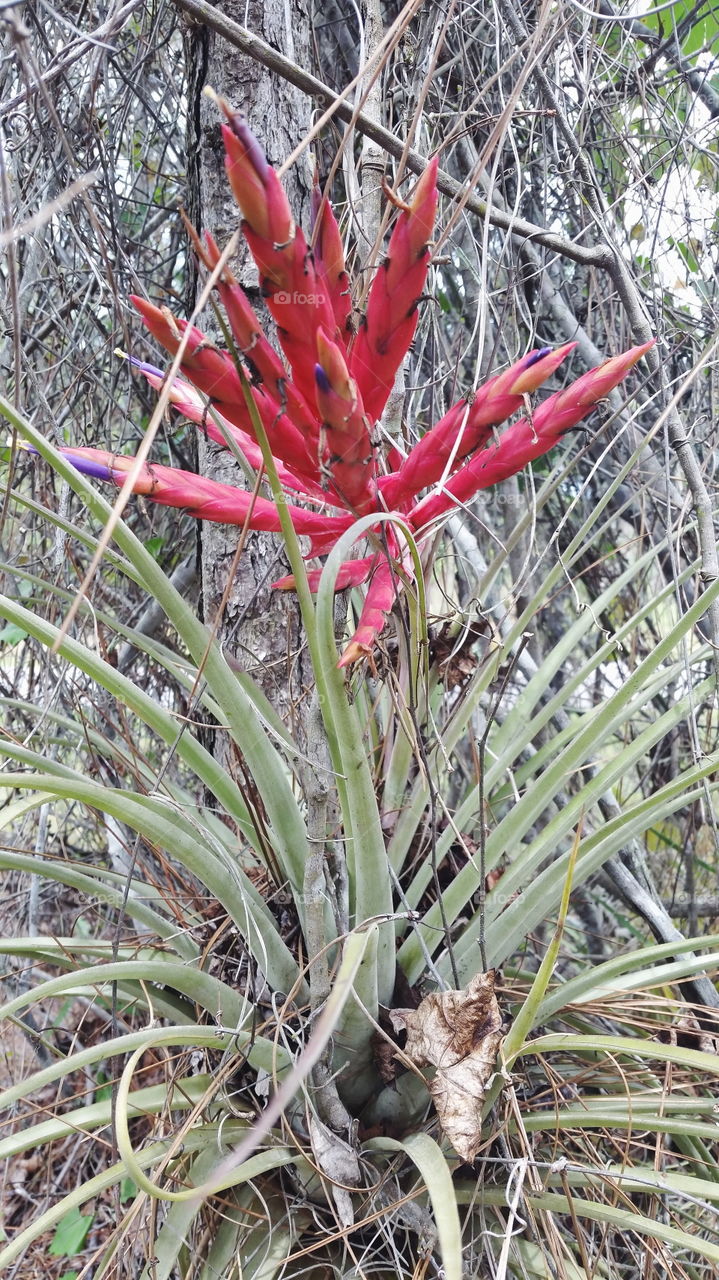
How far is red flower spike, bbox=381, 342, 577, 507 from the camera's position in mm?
512

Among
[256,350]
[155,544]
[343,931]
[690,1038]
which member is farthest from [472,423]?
[155,544]

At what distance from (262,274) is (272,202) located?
4 centimetres

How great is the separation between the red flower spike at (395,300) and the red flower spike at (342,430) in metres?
0.07

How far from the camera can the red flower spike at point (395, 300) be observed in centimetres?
47

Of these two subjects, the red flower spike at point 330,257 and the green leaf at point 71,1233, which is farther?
the green leaf at point 71,1233

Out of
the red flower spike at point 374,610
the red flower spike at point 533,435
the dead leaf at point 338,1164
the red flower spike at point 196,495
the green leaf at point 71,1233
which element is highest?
the red flower spike at point 533,435


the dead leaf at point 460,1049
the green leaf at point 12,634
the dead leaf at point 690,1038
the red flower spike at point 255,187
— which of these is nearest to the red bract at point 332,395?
the red flower spike at point 255,187

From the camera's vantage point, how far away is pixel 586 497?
1.42 metres

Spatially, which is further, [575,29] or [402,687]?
[575,29]

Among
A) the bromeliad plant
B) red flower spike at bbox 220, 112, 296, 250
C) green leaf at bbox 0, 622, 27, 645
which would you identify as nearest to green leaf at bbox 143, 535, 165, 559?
green leaf at bbox 0, 622, 27, 645

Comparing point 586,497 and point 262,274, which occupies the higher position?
point 586,497

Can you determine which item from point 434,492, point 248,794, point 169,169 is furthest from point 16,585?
point 434,492

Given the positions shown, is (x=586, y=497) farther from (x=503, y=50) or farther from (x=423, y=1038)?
(x=423, y=1038)

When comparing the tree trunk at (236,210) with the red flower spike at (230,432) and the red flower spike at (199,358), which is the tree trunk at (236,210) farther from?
the red flower spike at (199,358)
